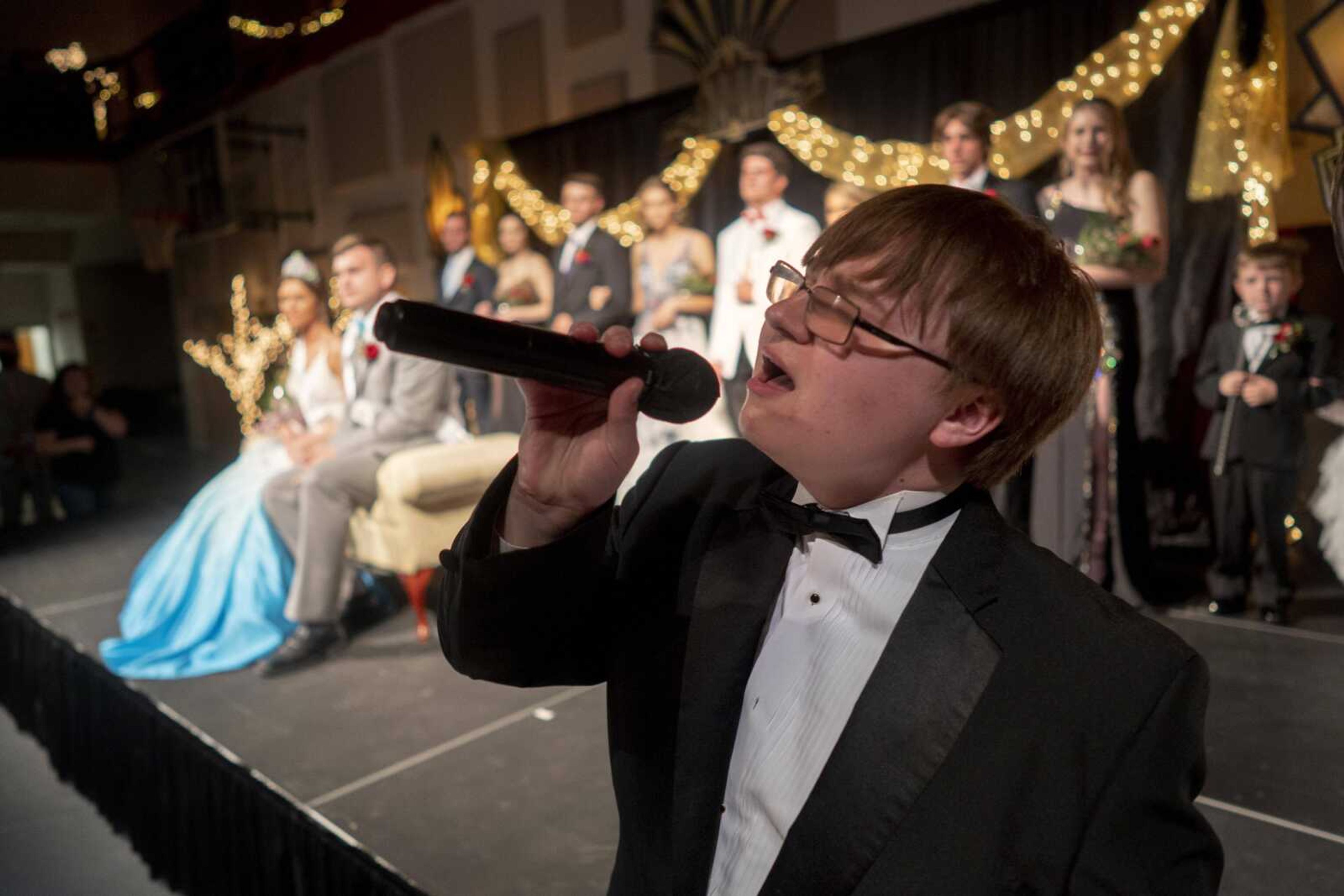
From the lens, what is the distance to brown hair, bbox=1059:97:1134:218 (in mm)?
3186

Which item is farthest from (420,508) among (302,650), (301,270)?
(301,270)

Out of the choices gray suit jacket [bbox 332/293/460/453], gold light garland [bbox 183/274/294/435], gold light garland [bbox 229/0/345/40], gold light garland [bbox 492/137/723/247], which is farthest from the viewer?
gold light garland [bbox 229/0/345/40]

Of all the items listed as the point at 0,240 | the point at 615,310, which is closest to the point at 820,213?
the point at 615,310

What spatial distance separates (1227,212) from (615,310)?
287 cm

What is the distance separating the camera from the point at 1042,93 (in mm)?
4078

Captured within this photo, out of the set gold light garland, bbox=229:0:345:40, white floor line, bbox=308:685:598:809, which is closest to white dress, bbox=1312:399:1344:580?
white floor line, bbox=308:685:598:809

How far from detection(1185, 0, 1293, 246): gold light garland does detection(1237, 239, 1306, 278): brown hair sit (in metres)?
0.33

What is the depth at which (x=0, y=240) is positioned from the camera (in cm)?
1322

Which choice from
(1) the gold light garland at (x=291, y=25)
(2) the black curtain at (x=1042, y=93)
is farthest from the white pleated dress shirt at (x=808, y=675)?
(1) the gold light garland at (x=291, y=25)

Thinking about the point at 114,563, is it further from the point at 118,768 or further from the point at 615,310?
the point at 615,310

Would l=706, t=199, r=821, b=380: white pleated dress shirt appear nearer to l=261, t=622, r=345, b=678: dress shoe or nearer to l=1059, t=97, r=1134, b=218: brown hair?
l=1059, t=97, r=1134, b=218: brown hair

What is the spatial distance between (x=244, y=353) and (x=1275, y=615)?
19.1ft

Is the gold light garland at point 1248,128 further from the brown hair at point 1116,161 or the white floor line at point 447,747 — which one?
the white floor line at point 447,747

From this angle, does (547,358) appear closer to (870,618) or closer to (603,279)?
(870,618)
